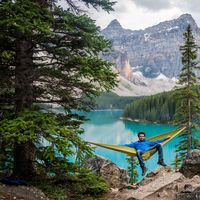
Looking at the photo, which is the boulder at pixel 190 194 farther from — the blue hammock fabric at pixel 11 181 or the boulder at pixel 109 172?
the boulder at pixel 109 172

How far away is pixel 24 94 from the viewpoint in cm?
877

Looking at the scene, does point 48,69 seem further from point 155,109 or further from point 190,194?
point 155,109

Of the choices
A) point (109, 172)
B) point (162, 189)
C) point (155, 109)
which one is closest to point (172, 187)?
point (162, 189)

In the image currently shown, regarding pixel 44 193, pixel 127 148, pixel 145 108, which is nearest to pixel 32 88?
pixel 44 193

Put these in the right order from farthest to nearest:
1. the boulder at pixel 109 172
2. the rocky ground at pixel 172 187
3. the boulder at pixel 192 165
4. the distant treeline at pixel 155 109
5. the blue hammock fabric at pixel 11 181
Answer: the distant treeline at pixel 155 109
the boulder at pixel 109 172
the boulder at pixel 192 165
the blue hammock fabric at pixel 11 181
the rocky ground at pixel 172 187

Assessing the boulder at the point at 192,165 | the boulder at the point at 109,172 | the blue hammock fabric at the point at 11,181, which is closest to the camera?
the blue hammock fabric at the point at 11,181

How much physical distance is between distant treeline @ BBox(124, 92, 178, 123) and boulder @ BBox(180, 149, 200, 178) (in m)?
86.3

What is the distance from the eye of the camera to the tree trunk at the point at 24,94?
8617 mm

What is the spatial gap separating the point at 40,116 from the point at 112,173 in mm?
6147

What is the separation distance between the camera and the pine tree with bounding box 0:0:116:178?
8.36 m

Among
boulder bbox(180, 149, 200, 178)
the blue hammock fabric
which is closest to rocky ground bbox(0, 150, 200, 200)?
boulder bbox(180, 149, 200, 178)

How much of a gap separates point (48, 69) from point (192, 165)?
4.87m

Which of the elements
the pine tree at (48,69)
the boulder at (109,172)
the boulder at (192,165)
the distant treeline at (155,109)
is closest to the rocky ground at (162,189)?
the boulder at (192,165)

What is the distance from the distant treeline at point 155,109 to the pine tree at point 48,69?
287 feet
